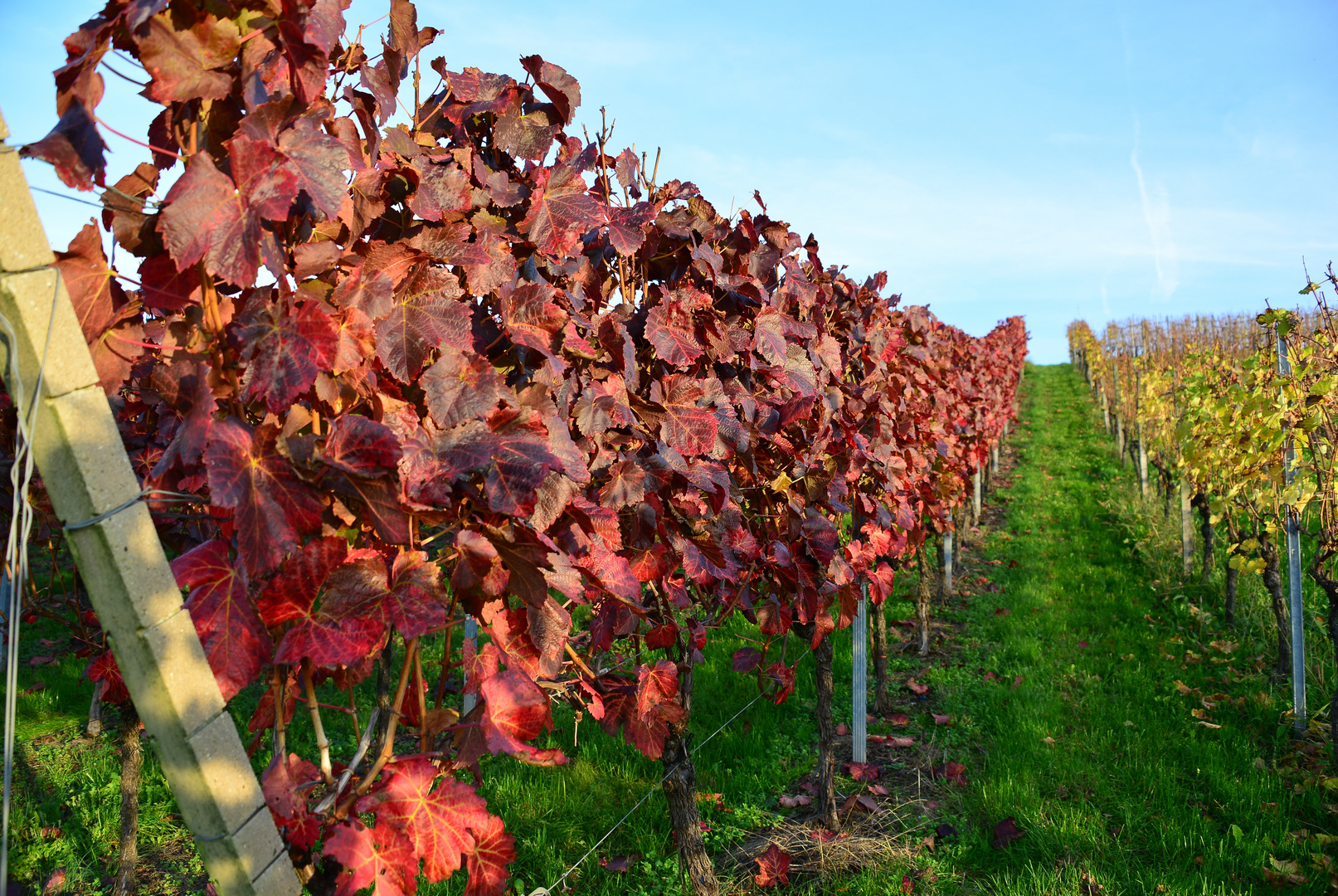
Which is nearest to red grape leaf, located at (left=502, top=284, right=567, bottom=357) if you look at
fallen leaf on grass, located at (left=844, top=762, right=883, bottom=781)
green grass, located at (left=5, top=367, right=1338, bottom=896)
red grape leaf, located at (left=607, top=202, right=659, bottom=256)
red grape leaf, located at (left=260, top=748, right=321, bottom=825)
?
red grape leaf, located at (left=607, top=202, right=659, bottom=256)

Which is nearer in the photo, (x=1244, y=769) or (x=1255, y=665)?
(x=1244, y=769)

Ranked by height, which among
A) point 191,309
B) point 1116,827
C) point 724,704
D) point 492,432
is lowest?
point 1116,827

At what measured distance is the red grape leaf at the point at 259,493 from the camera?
105 cm

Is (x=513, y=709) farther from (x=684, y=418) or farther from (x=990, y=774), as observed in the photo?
(x=990, y=774)

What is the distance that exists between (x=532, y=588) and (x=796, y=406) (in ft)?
5.32

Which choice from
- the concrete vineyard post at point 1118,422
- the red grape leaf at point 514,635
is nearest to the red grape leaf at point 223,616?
the red grape leaf at point 514,635

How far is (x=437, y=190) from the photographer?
4.99ft

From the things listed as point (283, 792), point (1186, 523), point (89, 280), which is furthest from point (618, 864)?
point (1186, 523)

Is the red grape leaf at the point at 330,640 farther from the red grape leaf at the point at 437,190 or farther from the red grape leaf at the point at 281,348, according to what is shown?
the red grape leaf at the point at 437,190

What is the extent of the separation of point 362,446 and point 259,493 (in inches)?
6.1

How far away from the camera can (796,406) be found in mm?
2740

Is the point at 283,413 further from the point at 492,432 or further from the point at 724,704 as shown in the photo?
the point at 724,704

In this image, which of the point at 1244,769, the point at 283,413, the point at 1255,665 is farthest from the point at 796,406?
the point at 1255,665

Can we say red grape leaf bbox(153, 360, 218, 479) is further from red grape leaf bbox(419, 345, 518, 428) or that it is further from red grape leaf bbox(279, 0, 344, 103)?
red grape leaf bbox(279, 0, 344, 103)
